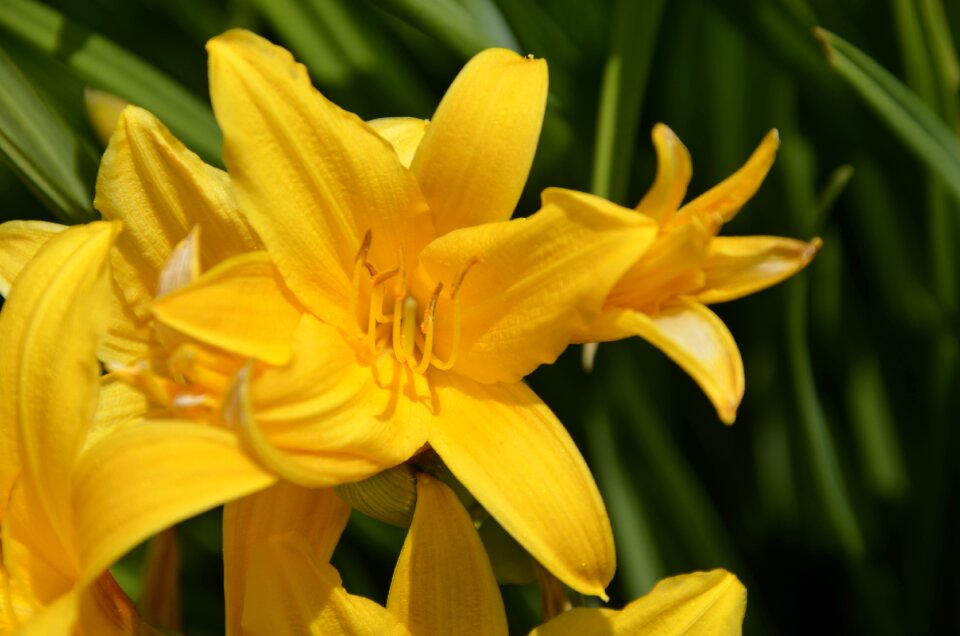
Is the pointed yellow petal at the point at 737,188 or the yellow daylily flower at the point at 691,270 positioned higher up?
the pointed yellow petal at the point at 737,188

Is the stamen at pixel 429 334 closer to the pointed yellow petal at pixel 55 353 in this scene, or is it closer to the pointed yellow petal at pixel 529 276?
the pointed yellow petal at pixel 529 276

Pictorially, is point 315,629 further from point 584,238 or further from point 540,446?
point 584,238

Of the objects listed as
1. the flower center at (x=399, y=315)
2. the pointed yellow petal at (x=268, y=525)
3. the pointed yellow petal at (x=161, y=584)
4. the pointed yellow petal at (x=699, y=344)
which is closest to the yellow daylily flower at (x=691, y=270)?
the pointed yellow petal at (x=699, y=344)

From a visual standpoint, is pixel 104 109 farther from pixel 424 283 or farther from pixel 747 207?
pixel 747 207

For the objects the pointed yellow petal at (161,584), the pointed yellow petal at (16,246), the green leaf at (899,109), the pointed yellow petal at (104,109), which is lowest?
the pointed yellow petal at (161,584)

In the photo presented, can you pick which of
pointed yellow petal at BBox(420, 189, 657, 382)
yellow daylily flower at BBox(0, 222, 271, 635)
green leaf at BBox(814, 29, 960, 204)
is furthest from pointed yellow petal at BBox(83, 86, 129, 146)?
green leaf at BBox(814, 29, 960, 204)

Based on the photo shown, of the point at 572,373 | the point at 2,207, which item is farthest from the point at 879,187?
the point at 2,207
